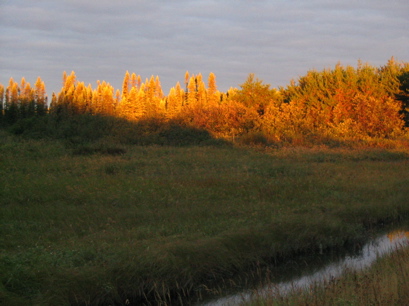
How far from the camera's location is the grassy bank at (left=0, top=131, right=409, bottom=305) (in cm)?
677

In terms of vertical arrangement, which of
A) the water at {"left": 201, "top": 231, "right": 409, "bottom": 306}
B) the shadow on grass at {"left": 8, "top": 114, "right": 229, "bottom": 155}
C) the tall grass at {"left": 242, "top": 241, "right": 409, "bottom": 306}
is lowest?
the water at {"left": 201, "top": 231, "right": 409, "bottom": 306}

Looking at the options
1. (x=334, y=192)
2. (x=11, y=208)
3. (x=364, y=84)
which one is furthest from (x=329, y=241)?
(x=364, y=84)

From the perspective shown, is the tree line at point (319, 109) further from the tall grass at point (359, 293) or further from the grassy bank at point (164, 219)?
the tall grass at point (359, 293)

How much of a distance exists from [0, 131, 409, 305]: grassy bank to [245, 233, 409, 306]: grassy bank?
1852 mm

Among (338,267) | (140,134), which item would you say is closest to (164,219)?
(338,267)

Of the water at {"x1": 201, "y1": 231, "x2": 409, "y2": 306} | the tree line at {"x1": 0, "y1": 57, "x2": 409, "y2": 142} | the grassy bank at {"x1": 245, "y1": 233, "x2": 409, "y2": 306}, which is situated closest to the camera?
the grassy bank at {"x1": 245, "y1": 233, "x2": 409, "y2": 306}

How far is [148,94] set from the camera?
201 feet

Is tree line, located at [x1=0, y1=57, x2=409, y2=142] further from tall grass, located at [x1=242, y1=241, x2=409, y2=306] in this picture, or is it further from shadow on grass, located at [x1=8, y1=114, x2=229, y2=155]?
tall grass, located at [x1=242, y1=241, x2=409, y2=306]

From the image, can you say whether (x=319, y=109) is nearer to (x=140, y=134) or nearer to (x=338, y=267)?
(x=140, y=134)

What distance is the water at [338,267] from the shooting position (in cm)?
674

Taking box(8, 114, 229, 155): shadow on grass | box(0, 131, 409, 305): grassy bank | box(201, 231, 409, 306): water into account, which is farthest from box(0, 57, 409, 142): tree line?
box(201, 231, 409, 306): water

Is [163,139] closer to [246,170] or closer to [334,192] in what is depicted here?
[246,170]

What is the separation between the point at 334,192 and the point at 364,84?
22603 millimetres

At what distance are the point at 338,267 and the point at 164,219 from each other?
12.4 ft
